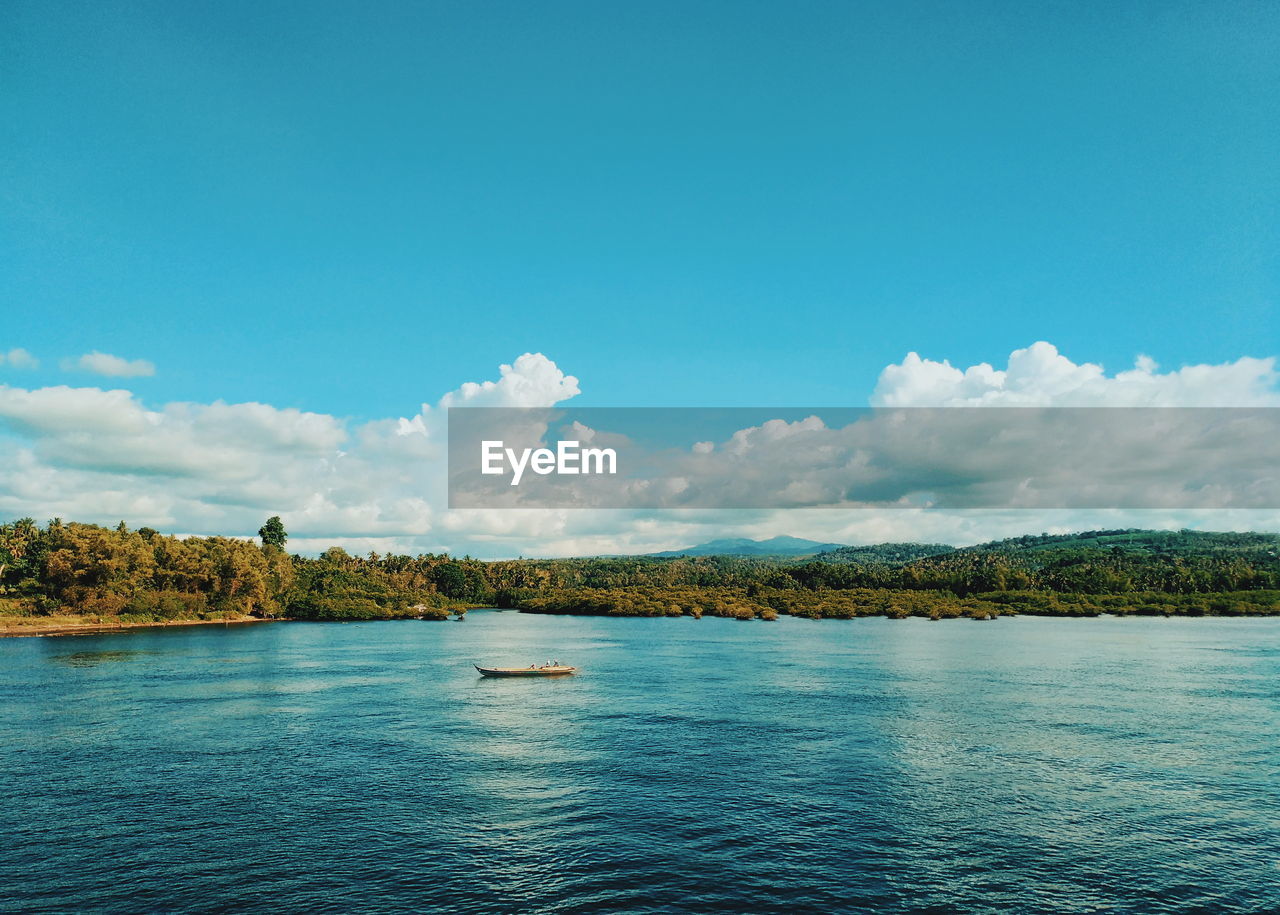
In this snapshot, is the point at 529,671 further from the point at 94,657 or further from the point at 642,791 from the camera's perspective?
the point at 94,657

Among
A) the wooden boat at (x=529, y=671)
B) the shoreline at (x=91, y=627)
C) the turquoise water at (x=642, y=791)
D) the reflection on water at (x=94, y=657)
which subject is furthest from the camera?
the shoreline at (x=91, y=627)

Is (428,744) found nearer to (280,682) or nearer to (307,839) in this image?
(307,839)

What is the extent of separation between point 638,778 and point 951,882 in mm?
20132

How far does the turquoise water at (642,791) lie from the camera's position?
32906mm

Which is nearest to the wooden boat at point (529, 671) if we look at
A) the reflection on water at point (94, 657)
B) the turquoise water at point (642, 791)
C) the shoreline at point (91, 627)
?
the turquoise water at point (642, 791)

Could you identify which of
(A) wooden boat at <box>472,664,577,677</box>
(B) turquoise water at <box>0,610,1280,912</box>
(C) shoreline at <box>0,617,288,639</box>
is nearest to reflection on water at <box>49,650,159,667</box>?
(B) turquoise water at <box>0,610,1280,912</box>

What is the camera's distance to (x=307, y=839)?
37.9 meters

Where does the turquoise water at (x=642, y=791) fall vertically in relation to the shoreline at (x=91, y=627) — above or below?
above

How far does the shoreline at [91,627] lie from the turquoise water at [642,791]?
217 ft

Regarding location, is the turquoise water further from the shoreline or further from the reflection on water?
the shoreline

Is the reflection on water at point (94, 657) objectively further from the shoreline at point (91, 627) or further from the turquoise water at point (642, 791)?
the shoreline at point (91, 627)

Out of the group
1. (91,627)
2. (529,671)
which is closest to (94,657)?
(91,627)

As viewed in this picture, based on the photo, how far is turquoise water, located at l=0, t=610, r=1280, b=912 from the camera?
3291 centimetres

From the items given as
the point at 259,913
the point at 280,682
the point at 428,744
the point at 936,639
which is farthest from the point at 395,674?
the point at 936,639
